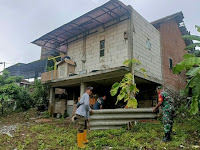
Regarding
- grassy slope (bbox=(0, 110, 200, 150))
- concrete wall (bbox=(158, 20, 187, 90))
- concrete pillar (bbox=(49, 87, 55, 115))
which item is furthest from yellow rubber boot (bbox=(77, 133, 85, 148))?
concrete wall (bbox=(158, 20, 187, 90))

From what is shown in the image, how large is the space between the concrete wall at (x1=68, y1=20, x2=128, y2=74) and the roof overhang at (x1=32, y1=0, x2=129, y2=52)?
1.81 feet

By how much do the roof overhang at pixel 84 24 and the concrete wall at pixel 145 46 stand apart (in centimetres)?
127

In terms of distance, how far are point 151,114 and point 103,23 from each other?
788 centimetres

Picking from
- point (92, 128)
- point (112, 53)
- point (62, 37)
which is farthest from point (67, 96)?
point (92, 128)

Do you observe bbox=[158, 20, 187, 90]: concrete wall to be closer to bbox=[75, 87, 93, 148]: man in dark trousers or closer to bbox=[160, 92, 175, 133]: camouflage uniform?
bbox=[160, 92, 175, 133]: camouflage uniform

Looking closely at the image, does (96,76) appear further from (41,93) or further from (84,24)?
(41,93)

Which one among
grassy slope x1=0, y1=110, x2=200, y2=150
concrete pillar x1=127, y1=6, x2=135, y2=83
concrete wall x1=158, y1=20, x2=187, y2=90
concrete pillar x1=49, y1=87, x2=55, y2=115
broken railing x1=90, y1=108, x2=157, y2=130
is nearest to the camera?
grassy slope x1=0, y1=110, x2=200, y2=150

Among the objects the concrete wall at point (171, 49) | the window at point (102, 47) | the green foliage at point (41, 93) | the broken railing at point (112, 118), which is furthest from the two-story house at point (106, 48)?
the broken railing at point (112, 118)

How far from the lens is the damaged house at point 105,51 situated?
33.4 feet

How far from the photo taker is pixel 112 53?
10.7m

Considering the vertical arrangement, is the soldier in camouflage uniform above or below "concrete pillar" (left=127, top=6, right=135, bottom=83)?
below

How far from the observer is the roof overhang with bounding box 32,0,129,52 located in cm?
990

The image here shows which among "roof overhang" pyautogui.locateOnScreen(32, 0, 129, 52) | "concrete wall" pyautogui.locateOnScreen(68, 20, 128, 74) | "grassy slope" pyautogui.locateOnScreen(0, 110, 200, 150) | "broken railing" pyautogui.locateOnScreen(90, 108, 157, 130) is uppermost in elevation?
"roof overhang" pyautogui.locateOnScreen(32, 0, 129, 52)

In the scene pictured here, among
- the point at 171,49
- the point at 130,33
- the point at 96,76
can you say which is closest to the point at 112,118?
the point at 96,76
